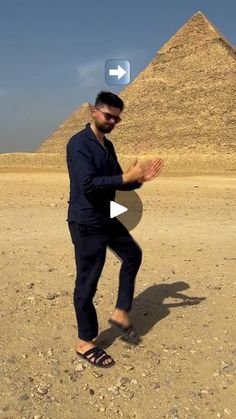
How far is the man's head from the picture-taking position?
3.40 m

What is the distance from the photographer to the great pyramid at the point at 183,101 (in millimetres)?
78750

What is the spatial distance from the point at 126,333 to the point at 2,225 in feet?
19.0

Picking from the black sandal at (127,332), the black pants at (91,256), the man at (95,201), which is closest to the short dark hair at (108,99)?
the man at (95,201)

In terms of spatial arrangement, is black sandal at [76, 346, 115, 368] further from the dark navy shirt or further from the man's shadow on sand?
the dark navy shirt

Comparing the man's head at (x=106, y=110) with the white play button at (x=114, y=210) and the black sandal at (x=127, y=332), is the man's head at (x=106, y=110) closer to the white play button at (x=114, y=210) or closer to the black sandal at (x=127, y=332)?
the white play button at (x=114, y=210)

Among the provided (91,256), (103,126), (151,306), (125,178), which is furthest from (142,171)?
(151,306)

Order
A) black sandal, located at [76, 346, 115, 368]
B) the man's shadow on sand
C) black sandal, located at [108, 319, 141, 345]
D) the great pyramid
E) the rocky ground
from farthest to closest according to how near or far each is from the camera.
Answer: the great pyramid
the man's shadow on sand
black sandal, located at [108, 319, 141, 345]
black sandal, located at [76, 346, 115, 368]
the rocky ground

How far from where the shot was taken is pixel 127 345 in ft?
12.6

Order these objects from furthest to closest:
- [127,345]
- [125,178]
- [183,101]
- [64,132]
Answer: [64,132]
[183,101]
[127,345]
[125,178]

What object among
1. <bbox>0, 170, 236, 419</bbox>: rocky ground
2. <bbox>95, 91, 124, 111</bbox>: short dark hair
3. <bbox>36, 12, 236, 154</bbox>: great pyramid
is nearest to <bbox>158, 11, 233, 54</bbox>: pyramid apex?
<bbox>36, 12, 236, 154</bbox>: great pyramid

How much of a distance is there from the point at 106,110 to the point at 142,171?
48 centimetres

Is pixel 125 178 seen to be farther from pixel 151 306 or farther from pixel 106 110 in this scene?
pixel 151 306

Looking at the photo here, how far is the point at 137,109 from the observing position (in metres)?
98.5

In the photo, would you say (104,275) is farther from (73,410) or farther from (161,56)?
(161,56)
